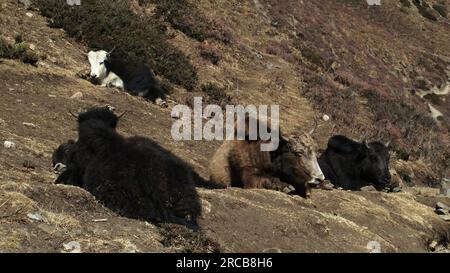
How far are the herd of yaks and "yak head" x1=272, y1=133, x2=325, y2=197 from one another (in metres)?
0.02

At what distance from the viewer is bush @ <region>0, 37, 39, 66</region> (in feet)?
59.7

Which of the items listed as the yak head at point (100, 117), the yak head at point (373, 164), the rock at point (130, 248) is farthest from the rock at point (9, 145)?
the yak head at point (373, 164)

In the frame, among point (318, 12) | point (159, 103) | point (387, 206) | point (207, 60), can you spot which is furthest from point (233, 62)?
point (318, 12)

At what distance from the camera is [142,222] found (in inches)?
301

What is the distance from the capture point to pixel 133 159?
7.72m

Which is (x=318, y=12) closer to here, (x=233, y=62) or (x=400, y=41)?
(x=400, y=41)

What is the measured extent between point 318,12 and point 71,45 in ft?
103

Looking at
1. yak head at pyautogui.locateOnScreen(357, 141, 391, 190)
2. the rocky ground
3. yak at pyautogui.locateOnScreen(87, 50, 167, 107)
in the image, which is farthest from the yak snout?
yak head at pyautogui.locateOnScreen(357, 141, 391, 190)

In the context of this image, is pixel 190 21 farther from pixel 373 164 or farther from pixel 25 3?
pixel 373 164

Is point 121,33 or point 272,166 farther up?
point 121,33

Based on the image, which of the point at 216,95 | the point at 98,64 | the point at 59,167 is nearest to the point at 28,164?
the point at 59,167

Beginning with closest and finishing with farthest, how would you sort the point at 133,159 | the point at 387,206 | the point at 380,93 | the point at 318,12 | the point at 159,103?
the point at 133,159, the point at 387,206, the point at 159,103, the point at 380,93, the point at 318,12

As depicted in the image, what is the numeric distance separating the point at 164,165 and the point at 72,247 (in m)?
1.98

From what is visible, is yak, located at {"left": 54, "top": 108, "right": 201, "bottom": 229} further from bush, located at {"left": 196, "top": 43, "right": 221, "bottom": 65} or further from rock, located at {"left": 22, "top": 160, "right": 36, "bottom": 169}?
bush, located at {"left": 196, "top": 43, "right": 221, "bottom": 65}
